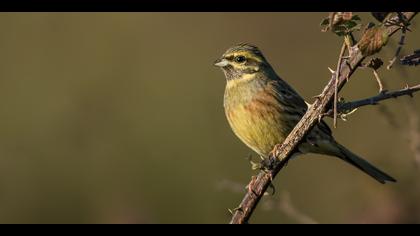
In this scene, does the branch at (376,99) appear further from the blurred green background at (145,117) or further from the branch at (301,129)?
the blurred green background at (145,117)

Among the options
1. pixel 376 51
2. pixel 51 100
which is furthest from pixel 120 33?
pixel 376 51

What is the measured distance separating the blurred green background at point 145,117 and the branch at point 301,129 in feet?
8.66

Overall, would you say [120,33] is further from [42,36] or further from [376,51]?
[376,51]

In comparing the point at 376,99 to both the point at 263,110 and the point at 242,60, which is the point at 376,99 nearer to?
the point at 263,110

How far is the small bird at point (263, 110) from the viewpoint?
186 inches

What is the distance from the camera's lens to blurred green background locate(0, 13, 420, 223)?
301 inches

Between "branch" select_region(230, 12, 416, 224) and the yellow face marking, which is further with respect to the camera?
the yellow face marking

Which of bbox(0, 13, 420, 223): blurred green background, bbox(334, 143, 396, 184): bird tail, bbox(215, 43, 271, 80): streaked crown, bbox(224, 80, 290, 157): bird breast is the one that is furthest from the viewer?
bbox(0, 13, 420, 223): blurred green background

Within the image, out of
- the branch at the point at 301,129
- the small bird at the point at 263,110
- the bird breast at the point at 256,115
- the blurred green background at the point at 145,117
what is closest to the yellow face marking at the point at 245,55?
the small bird at the point at 263,110

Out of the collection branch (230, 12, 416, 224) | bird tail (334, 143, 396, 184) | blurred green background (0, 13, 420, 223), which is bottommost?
blurred green background (0, 13, 420, 223)

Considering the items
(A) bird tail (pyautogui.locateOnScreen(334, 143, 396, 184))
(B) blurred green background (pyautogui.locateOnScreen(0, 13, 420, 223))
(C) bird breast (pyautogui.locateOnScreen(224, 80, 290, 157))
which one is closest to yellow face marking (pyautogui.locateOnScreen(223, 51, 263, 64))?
(C) bird breast (pyautogui.locateOnScreen(224, 80, 290, 157))

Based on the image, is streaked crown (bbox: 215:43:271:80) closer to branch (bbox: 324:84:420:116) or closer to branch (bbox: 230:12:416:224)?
branch (bbox: 230:12:416:224)

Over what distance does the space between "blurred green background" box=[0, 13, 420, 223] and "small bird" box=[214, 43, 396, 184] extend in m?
0.75

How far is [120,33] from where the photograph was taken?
1076 centimetres
